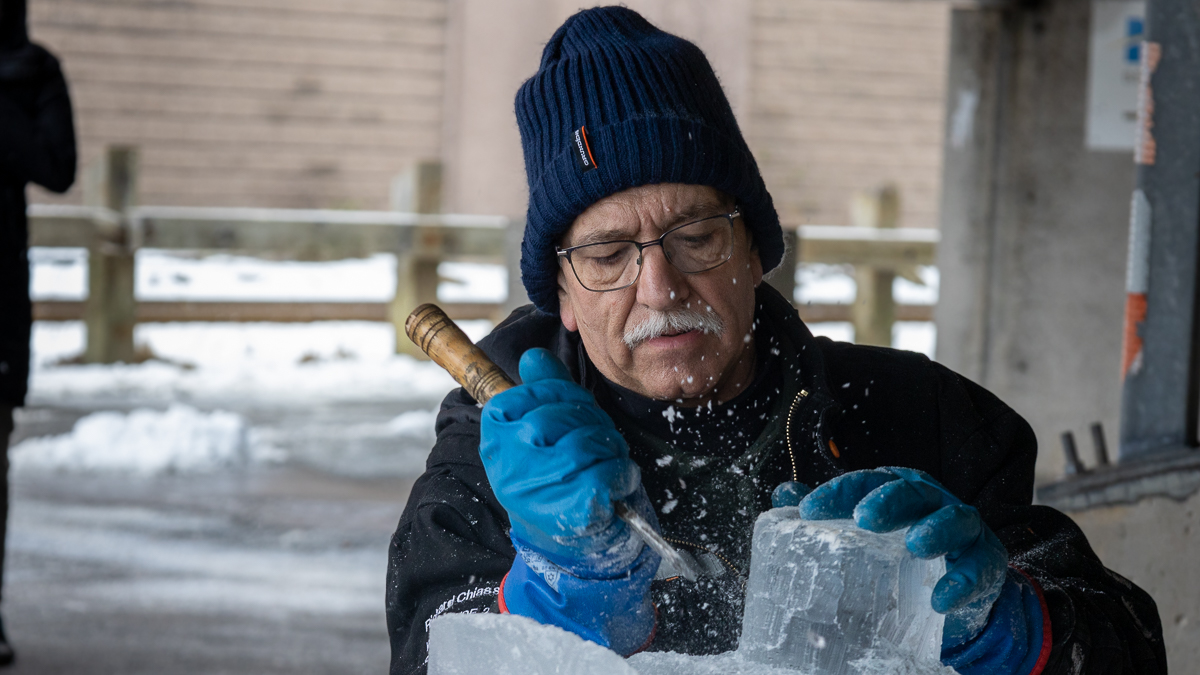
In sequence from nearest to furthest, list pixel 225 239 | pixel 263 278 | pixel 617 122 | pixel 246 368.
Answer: pixel 617 122 < pixel 225 239 < pixel 246 368 < pixel 263 278

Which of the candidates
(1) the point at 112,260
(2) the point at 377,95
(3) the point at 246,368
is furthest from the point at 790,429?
(2) the point at 377,95

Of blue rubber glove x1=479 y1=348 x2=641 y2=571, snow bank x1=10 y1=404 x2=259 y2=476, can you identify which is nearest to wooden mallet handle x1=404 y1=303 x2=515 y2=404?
blue rubber glove x1=479 y1=348 x2=641 y2=571

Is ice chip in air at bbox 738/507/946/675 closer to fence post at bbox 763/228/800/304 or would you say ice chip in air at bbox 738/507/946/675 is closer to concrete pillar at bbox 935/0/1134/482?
fence post at bbox 763/228/800/304

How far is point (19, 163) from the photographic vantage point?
3482 millimetres

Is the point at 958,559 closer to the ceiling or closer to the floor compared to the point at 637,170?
closer to the floor

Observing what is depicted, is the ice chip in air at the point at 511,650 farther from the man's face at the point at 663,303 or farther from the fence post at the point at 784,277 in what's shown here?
the fence post at the point at 784,277

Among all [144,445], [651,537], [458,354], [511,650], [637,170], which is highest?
[637,170]

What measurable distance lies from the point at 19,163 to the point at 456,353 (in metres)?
2.51

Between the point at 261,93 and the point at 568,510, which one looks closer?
the point at 568,510

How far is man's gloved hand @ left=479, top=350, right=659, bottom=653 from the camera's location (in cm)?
129

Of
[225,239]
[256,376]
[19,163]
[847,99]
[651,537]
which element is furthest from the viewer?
[847,99]

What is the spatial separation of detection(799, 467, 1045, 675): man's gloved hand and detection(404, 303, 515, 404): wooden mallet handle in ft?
1.35

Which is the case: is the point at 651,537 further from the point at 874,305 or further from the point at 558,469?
the point at 874,305

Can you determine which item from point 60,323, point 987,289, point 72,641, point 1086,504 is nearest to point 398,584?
point 1086,504
